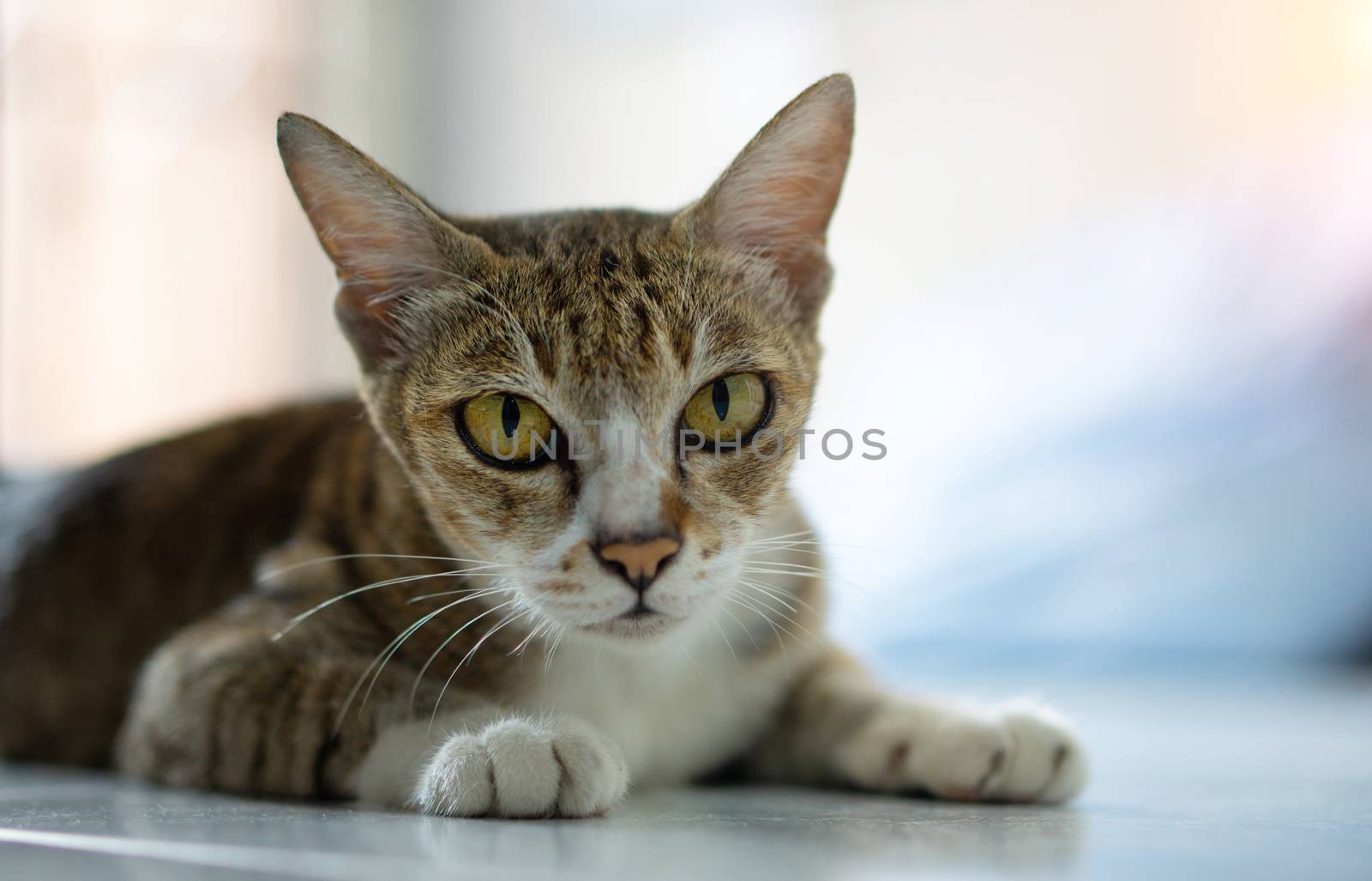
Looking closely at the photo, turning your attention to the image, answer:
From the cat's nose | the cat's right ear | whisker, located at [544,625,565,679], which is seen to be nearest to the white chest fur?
whisker, located at [544,625,565,679]

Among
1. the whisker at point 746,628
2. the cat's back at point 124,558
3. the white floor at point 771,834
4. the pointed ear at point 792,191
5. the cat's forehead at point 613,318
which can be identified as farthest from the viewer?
the cat's back at point 124,558

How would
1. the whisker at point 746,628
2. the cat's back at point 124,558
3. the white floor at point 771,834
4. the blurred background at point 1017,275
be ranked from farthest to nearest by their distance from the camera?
the blurred background at point 1017,275 < the cat's back at point 124,558 < the whisker at point 746,628 < the white floor at point 771,834

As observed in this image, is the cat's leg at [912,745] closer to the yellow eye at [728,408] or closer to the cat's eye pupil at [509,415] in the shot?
the yellow eye at [728,408]

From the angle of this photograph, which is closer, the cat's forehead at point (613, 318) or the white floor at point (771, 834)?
the white floor at point (771, 834)

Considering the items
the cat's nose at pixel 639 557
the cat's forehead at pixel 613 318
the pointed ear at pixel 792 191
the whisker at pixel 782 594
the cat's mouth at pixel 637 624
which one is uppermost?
the pointed ear at pixel 792 191

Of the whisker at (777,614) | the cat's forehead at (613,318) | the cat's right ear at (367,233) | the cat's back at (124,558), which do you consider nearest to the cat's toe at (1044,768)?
the whisker at (777,614)

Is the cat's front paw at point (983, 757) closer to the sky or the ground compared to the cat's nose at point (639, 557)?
closer to the ground

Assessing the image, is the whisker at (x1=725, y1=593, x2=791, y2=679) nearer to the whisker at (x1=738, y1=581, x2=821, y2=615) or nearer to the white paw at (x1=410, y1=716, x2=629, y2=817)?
the whisker at (x1=738, y1=581, x2=821, y2=615)
